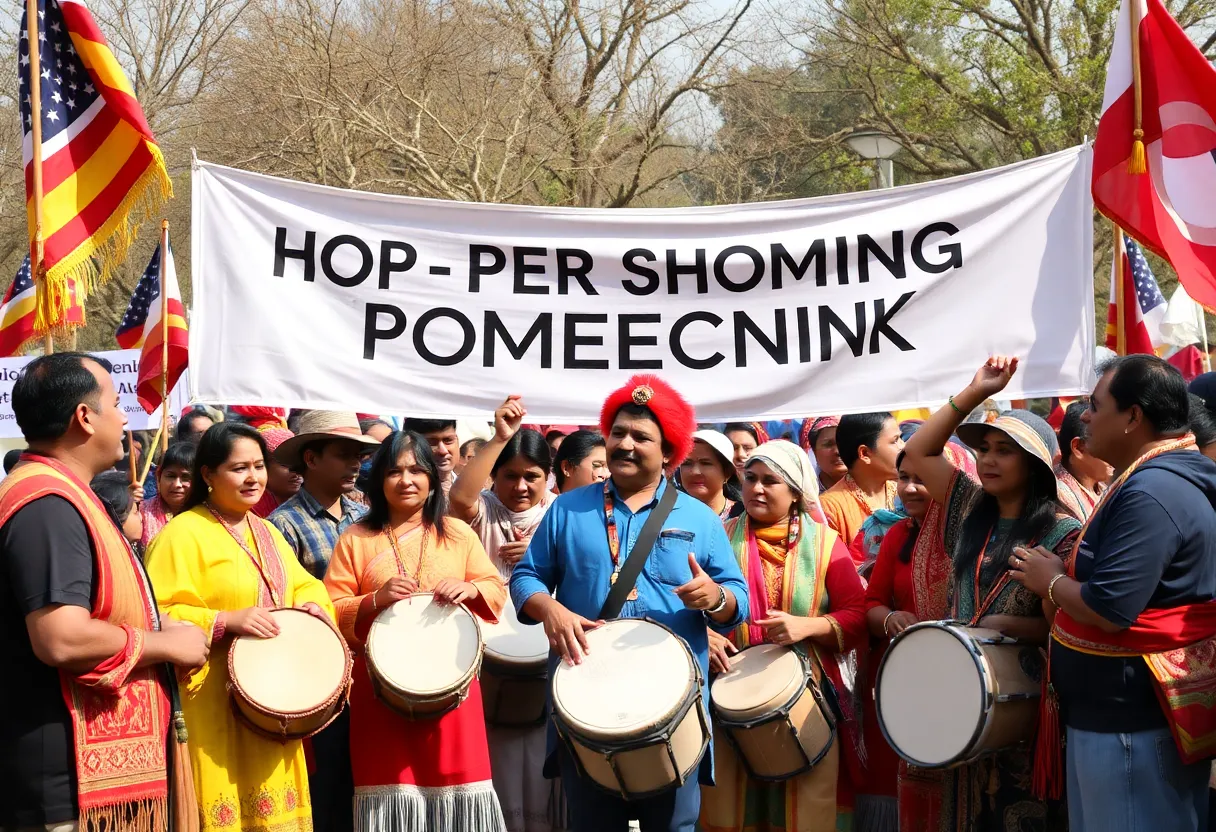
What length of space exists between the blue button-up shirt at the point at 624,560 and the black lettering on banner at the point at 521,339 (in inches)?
31.3

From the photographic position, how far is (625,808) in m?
4.90

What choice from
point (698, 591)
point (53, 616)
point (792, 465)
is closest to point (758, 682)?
point (698, 591)

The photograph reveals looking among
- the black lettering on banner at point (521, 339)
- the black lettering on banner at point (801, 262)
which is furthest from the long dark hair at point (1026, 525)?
the black lettering on banner at point (521, 339)

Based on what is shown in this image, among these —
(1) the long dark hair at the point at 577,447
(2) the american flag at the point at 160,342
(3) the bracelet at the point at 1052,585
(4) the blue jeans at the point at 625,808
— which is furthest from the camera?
(2) the american flag at the point at 160,342

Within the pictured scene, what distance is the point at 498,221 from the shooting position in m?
5.75

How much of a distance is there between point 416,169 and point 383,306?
420 inches

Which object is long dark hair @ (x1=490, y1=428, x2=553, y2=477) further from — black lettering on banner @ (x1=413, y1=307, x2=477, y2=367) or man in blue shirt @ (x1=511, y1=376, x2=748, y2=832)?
man in blue shirt @ (x1=511, y1=376, x2=748, y2=832)

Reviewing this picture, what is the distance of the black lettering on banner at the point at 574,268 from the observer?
5.74m

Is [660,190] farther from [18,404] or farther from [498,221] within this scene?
[18,404]

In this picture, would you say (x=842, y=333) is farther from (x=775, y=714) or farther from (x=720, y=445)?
(x=775, y=714)

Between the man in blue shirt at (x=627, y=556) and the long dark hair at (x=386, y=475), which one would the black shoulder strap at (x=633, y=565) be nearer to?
the man in blue shirt at (x=627, y=556)

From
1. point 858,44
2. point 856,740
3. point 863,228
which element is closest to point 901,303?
point 863,228

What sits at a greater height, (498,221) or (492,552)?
(498,221)

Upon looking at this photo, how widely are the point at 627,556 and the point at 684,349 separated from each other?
1162 mm
